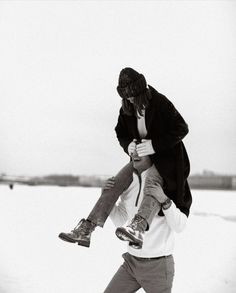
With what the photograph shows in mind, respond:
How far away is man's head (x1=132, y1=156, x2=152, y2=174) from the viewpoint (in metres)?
1.35

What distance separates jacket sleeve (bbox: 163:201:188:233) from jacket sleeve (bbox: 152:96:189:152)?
18cm

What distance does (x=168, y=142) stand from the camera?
130 centimetres

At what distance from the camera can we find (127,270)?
4.77 feet

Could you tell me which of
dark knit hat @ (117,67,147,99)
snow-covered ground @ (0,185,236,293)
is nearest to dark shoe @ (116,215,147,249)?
dark knit hat @ (117,67,147,99)

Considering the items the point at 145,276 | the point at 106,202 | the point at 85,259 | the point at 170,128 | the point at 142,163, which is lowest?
the point at 85,259

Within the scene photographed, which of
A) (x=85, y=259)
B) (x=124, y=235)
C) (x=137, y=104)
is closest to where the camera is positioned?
(x=124, y=235)

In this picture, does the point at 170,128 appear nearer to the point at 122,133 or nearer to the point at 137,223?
the point at 122,133

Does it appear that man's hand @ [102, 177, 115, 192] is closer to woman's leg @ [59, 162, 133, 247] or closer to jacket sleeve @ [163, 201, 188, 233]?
woman's leg @ [59, 162, 133, 247]

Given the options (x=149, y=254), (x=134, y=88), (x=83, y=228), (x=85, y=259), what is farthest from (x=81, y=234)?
(x=85, y=259)

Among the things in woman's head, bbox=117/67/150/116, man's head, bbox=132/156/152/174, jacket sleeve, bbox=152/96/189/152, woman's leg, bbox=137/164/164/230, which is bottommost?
woman's leg, bbox=137/164/164/230

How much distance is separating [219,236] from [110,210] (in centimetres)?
451

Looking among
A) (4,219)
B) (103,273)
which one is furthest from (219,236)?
(4,219)

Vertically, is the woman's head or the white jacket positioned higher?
A: the woman's head

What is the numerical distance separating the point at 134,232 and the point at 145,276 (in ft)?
0.79
